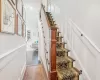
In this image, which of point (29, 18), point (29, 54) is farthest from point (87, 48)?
point (29, 18)

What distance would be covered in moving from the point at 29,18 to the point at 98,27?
25.9 feet

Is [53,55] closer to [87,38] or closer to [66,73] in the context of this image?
[66,73]

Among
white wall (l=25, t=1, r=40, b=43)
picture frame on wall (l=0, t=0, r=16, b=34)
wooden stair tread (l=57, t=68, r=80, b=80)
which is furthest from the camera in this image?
white wall (l=25, t=1, r=40, b=43)

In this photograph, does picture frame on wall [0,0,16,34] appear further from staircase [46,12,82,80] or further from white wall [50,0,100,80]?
white wall [50,0,100,80]

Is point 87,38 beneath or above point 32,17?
beneath

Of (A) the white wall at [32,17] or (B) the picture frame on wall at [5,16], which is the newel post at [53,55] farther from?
(A) the white wall at [32,17]

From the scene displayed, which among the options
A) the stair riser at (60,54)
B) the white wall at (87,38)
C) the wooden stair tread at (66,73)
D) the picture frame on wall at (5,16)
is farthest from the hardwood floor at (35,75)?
the picture frame on wall at (5,16)

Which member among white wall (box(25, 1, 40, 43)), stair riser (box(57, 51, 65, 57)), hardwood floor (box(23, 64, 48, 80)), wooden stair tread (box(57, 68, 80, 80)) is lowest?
hardwood floor (box(23, 64, 48, 80))

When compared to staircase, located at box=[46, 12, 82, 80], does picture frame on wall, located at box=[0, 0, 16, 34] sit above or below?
above

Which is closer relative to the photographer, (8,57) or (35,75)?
(8,57)

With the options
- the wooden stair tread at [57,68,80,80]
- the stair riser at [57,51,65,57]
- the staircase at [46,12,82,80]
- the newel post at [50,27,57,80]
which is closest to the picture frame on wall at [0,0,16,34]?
the newel post at [50,27,57,80]

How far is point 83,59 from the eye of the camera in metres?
2.52

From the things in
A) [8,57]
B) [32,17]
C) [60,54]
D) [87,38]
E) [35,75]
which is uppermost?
[32,17]

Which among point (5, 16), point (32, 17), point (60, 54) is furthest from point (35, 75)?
point (32, 17)
